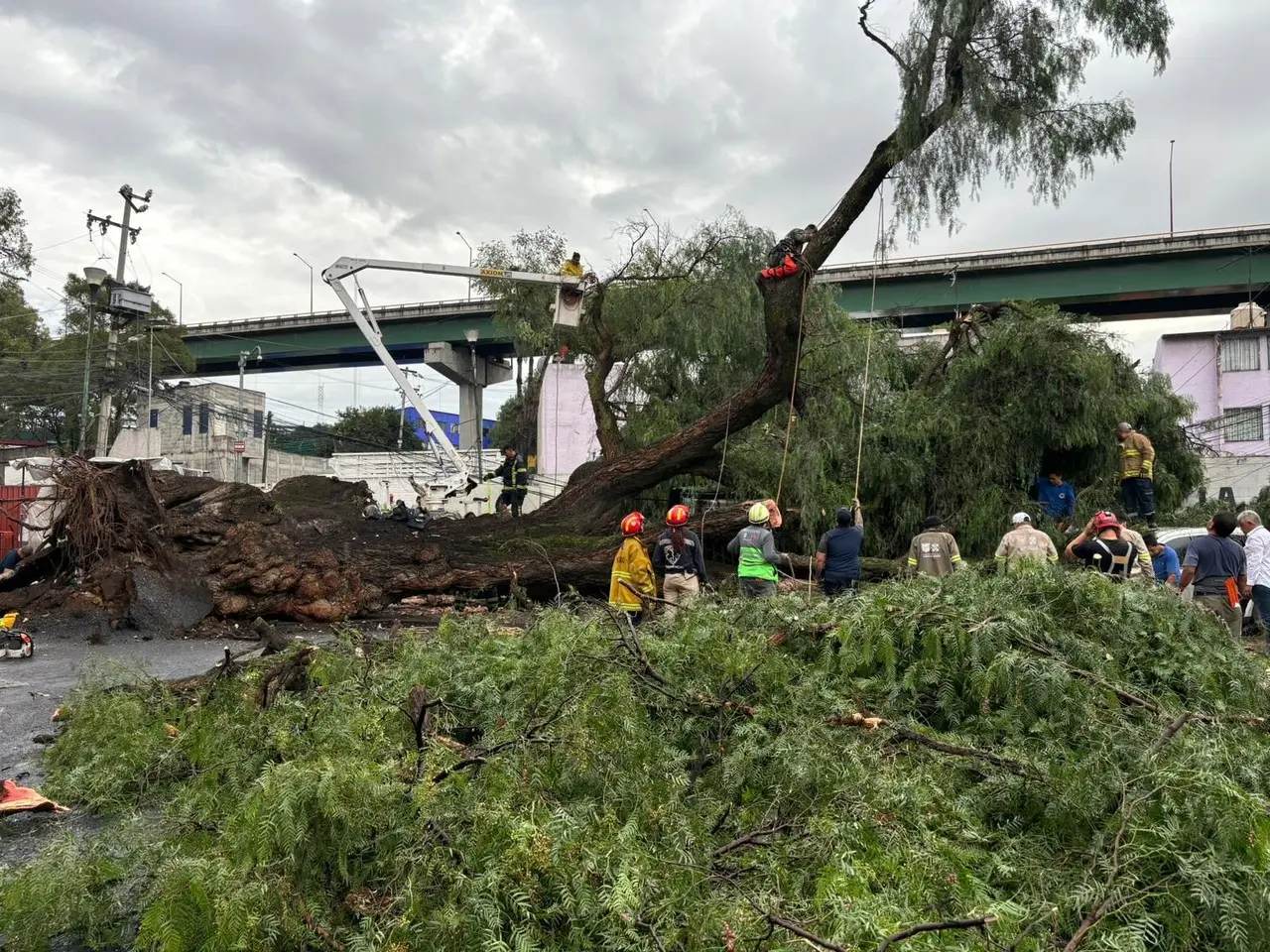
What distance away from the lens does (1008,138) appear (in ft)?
31.4

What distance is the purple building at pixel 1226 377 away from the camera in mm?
30922

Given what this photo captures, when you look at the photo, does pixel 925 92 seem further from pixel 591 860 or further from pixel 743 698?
pixel 591 860

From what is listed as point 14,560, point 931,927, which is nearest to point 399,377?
point 14,560

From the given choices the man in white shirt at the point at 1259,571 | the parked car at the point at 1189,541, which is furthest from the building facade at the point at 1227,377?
the man in white shirt at the point at 1259,571

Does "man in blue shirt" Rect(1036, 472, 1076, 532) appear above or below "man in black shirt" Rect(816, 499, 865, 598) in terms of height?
above

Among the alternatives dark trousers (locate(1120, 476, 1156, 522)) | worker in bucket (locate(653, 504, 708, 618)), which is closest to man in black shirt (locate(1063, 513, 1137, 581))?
worker in bucket (locate(653, 504, 708, 618))

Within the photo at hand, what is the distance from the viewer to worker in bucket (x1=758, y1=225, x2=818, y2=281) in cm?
991

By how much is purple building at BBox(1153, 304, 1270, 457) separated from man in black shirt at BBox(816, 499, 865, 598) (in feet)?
92.9

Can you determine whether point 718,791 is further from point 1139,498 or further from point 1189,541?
Answer: point 1139,498

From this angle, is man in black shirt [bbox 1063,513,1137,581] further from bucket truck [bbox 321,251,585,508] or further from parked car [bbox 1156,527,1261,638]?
bucket truck [bbox 321,251,585,508]

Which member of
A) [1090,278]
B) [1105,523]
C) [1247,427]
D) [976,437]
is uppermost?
[1090,278]

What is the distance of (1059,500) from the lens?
37.2 ft

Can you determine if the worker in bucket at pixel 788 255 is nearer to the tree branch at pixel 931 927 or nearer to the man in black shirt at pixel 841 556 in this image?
the man in black shirt at pixel 841 556

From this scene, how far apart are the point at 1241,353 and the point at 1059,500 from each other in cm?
2619
